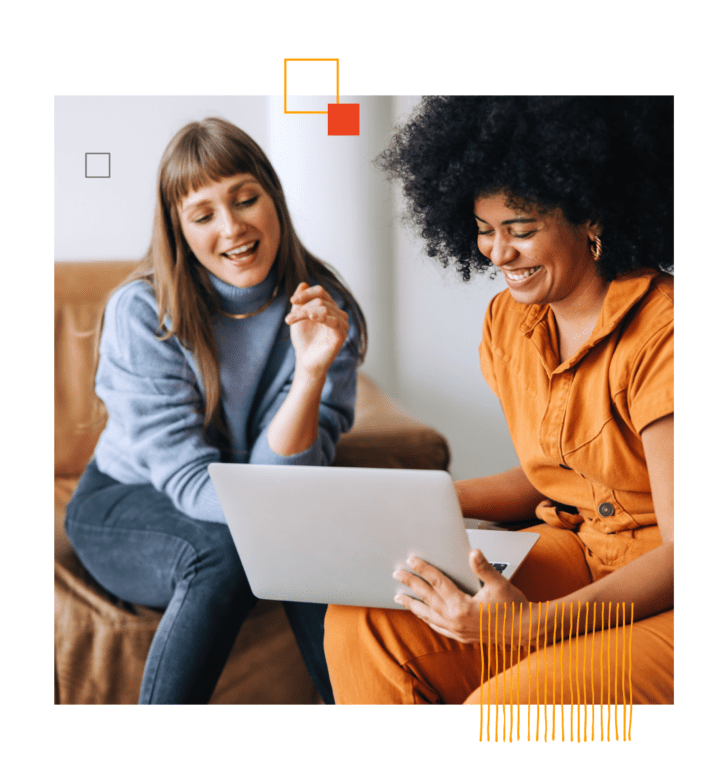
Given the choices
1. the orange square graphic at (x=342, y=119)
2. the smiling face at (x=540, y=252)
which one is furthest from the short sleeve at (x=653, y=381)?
the orange square graphic at (x=342, y=119)

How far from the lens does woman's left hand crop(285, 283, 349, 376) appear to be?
147 cm

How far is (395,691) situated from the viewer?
1.34 metres

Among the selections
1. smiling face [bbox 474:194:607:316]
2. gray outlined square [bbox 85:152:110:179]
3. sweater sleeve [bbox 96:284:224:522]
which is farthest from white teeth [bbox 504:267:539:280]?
gray outlined square [bbox 85:152:110:179]

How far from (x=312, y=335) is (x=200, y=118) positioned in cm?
45

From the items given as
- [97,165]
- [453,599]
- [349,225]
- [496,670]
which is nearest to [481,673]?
[496,670]

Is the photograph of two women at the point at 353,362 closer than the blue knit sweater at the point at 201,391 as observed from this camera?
Yes

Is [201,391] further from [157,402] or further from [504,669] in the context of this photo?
[504,669]

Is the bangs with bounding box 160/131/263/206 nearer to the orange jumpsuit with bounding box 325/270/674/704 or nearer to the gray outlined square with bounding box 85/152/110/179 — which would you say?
the gray outlined square with bounding box 85/152/110/179

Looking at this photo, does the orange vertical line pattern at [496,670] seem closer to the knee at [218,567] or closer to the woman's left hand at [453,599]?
the woman's left hand at [453,599]

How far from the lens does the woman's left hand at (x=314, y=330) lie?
1.47 metres

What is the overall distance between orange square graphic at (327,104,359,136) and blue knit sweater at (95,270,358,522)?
0.95ft

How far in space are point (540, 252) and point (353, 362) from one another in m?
0.40

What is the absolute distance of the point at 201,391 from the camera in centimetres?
149

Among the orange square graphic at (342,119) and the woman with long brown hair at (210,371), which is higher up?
the orange square graphic at (342,119)
